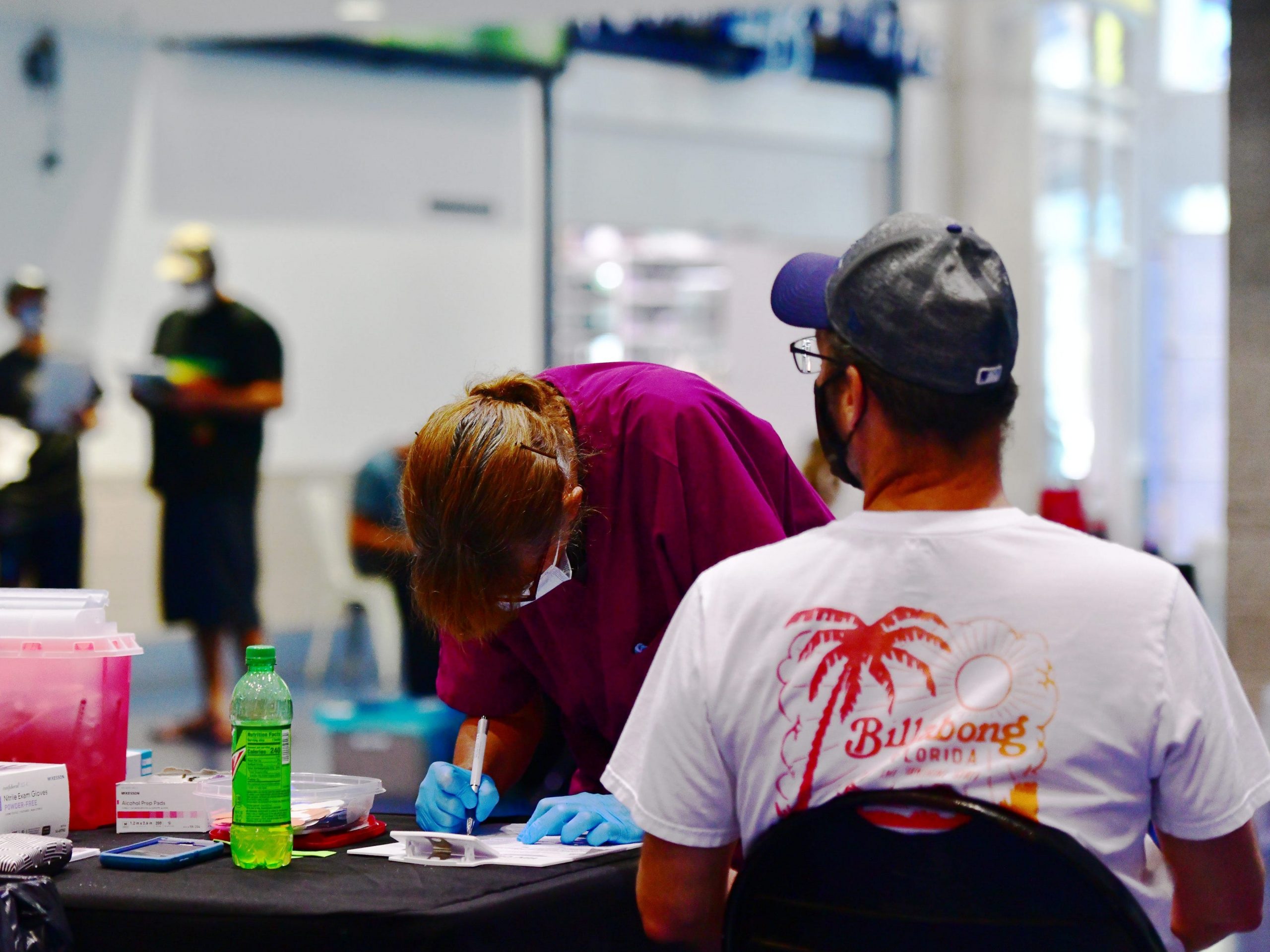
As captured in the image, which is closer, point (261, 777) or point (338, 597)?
point (261, 777)

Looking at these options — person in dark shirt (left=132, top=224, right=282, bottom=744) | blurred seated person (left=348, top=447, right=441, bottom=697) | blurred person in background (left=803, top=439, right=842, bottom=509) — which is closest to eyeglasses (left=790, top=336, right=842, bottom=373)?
blurred seated person (left=348, top=447, right=441, bottom=697)

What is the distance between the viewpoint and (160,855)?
4.25ft

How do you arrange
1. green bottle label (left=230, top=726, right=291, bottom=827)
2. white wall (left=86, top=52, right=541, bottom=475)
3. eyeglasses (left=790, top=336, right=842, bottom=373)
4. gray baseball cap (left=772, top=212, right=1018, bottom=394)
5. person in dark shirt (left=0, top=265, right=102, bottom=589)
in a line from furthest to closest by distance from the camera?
white wall (left=86, top=52, right=541, bottom=475) < person in dark shirt (left=0, top=265, right=102, bottom=589) < green bottle label (left=230, top=726, right=291, bottom=827) < eyeglasses (left=790, top=336, right=842, bottom=373) < gray baseball cap (left=772, top=212, right=1018, bottom=394)

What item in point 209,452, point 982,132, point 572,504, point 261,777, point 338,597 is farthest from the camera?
point 982,132

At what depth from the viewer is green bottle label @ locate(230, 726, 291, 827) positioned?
125 cm

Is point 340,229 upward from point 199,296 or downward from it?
upward

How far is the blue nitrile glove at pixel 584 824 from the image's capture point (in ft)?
4.44

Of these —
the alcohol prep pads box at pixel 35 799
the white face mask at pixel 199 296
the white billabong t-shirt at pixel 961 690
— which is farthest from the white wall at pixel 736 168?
the white billabong t-shirt at pixel 961 690

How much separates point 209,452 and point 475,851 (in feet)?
11.0

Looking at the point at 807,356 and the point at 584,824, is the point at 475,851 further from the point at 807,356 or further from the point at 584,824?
the point at 807,356

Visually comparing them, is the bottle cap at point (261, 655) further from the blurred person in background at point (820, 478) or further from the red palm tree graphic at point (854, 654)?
the blurred person in background at point (820, 478)

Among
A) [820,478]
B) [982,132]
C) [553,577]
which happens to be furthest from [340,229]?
[553,577]

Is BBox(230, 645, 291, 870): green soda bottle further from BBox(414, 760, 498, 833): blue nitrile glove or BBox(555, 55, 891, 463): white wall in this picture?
BBox(555, 55, 891, 463): white wall

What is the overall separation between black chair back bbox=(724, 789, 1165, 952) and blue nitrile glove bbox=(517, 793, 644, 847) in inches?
17.4
